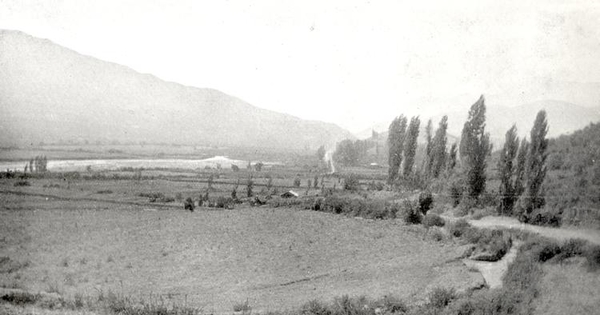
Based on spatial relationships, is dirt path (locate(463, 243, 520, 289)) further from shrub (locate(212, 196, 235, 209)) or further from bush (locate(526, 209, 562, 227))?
shrub (locate(212, 196, 235, 209))

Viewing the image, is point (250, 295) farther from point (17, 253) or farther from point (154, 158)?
point (154, 158)

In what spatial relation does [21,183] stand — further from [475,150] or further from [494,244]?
[494,244]

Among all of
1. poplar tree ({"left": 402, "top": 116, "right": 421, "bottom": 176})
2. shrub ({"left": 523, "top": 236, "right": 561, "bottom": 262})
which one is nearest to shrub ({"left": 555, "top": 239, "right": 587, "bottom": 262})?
shrub ({"left": 523, "top": 236, "right": 561, "bottom": 262})

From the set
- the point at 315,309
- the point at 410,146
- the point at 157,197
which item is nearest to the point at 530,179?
the point at 315,309

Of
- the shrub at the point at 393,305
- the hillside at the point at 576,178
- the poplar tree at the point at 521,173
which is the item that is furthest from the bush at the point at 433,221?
the shrub at the point at 393,305

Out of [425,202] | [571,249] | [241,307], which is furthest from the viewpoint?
[425,202]

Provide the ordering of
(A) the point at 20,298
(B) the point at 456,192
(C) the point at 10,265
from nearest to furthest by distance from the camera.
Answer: (A) the point at 20,298
(C) the point at 10,265
(B) the point at 456,192

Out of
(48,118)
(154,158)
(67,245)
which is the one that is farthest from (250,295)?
(48,118)

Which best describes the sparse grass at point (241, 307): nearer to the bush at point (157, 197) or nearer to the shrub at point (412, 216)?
the shrub at point (412, 216)
